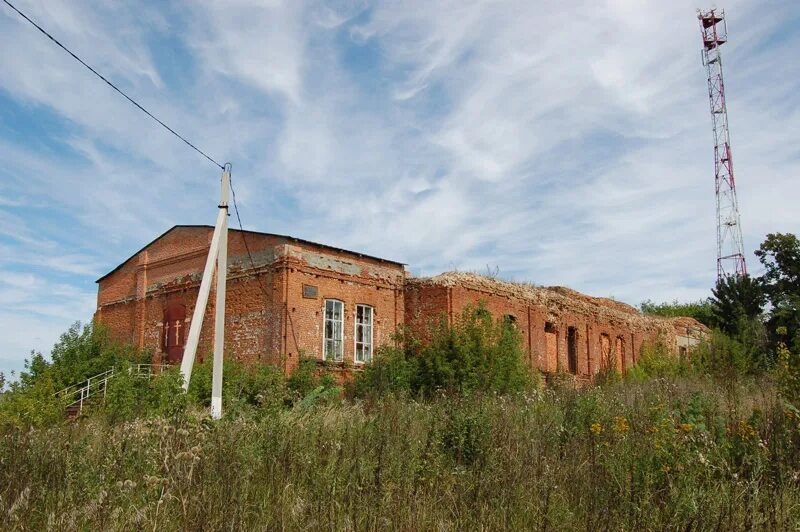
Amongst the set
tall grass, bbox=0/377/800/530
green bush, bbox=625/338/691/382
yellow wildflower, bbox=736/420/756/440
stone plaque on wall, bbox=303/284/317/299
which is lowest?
tall grass, bbox=0/377/800/530

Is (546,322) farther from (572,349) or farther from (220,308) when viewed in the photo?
(220,308)

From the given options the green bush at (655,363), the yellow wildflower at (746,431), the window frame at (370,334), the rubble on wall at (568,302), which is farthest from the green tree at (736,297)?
the yellow wildflower at (746,431)

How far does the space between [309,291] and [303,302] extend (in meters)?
0.39

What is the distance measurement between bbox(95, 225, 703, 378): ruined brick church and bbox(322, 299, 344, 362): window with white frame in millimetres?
30

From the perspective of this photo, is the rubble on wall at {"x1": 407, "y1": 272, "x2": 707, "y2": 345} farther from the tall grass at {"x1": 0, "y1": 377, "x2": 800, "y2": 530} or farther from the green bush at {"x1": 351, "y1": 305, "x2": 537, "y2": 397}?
the tall grass at {"x1": 0, "y1": 377, "x2": 800, "y2": 530}

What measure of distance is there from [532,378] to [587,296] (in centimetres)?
887

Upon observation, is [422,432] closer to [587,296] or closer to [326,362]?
[326,362]

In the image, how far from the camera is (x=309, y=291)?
1978 centimetres

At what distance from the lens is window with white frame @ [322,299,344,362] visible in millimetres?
20125

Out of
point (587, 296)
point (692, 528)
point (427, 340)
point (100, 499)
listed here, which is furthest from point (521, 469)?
point (587, 296)

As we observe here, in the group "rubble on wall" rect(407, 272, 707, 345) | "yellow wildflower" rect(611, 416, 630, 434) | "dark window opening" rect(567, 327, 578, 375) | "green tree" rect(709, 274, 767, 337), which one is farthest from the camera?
"green tree" rect(709, 274, 767, 337)

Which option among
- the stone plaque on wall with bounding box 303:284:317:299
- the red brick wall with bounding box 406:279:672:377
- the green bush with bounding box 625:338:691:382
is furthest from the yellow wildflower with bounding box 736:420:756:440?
the green bush with bounding box 625:338:691:382

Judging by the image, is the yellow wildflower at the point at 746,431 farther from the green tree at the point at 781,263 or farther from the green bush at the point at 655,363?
the green tree at the point at 781,263

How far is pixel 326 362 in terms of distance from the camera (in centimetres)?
1964
